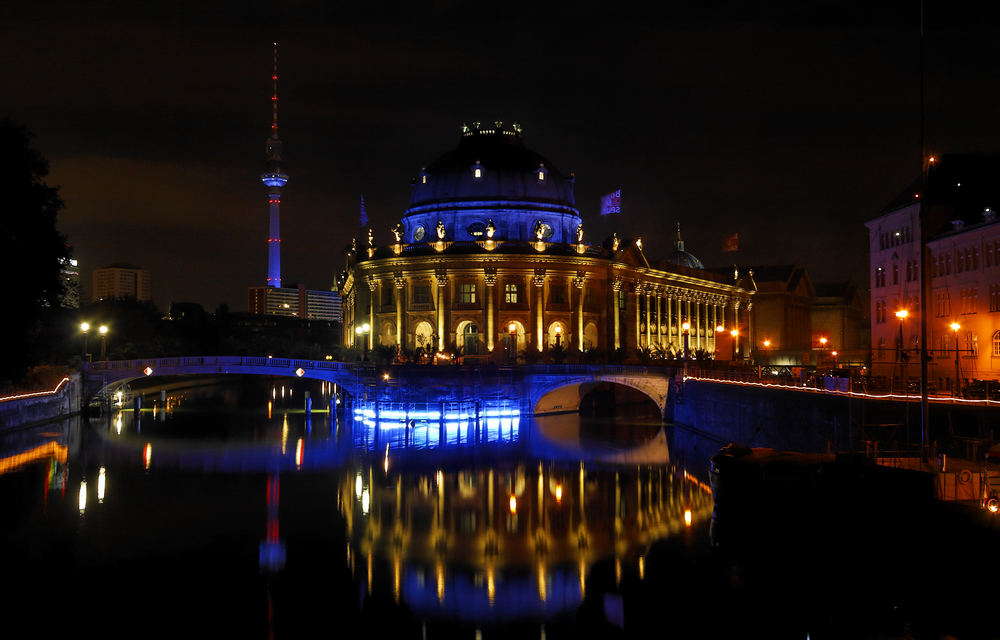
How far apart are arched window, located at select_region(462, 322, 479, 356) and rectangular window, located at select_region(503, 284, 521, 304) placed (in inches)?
196

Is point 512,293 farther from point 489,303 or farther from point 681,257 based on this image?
Answer: point 681,257

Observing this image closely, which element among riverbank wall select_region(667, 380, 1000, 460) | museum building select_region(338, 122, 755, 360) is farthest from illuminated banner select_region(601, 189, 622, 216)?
riverbank wall select_region(667, 380, 1000, 460)

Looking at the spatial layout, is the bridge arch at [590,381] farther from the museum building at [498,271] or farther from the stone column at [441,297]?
the stone column at [441,297]

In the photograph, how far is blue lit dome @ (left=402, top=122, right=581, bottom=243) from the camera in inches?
4520

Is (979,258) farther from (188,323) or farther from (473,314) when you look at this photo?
(188,323)

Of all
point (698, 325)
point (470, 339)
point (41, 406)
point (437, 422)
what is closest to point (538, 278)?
point (470, 339)

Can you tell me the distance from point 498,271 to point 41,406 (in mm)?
49193

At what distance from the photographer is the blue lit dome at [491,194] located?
114812mm

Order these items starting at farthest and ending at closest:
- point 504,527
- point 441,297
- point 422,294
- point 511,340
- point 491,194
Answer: point 491,194 < point 422,294 < point 441,297 < point 511,340 < point 504,527

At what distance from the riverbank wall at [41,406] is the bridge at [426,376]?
8.07ft

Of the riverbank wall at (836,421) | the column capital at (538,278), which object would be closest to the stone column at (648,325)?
the column capital at (538,278)

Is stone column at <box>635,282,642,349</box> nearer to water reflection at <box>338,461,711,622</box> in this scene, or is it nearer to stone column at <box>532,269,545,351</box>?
stone column at <box>532,269,545,351</box>

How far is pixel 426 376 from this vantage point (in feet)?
282

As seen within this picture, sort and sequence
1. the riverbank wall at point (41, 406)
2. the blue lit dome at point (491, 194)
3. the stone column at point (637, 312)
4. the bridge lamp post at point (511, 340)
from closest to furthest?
the riverbank wall at point (41, 406), the bridge lamp post at point (511, 340), the blue lit dome at point (491, 194), the stone column at point (637, 312)
